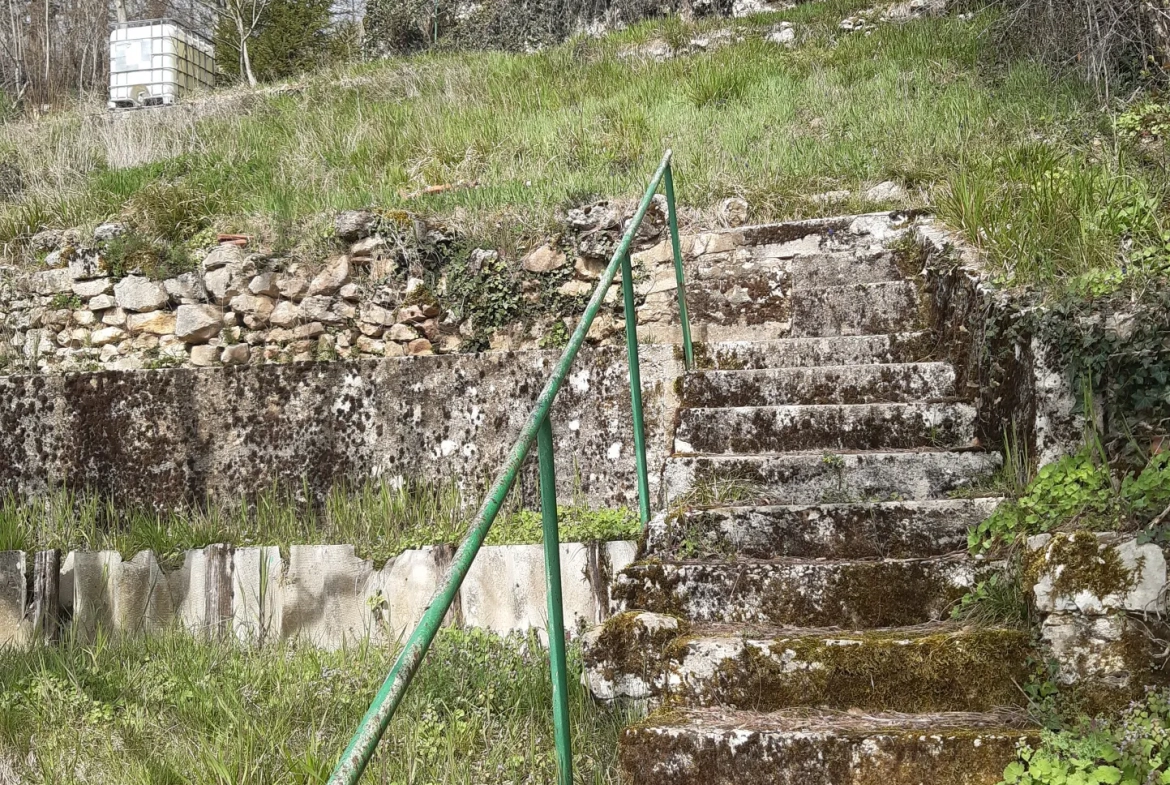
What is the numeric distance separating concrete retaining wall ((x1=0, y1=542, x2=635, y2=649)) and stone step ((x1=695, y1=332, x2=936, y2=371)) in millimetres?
974

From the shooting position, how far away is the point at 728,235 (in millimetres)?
4820

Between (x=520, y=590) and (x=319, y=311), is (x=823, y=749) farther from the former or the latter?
(x=319, y=311)

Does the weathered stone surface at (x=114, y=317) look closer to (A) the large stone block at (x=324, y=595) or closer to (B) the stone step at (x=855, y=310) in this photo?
(A) the large stone block at (x=324, y=595)

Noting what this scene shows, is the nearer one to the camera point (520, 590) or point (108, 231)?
point (520, 590)

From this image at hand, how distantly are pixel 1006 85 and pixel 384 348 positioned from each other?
14.2 ft

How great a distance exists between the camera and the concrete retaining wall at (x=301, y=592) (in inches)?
137

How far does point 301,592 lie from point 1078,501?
9.11 ft

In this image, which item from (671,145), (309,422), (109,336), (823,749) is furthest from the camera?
(671,145)

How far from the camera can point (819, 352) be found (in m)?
3.76

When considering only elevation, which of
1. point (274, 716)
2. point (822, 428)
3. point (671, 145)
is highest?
point (671, 145)

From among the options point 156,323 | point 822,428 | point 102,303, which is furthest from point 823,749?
point 102,303

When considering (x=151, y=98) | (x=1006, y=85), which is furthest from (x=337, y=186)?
(x=151, y=98)

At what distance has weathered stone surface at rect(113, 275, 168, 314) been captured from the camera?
5.29 m

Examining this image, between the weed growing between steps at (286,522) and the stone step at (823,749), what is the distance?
1.48 m
